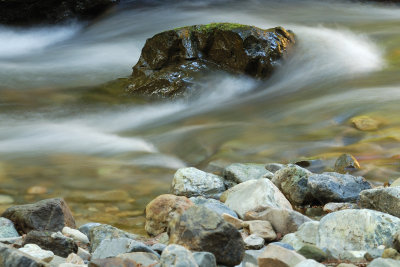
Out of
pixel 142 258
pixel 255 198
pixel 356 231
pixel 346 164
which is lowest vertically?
pixel 346 164

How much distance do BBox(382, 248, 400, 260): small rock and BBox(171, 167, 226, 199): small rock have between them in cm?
253

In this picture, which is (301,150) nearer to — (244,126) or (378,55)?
(244,126)

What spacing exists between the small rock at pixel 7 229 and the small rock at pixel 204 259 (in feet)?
6.43

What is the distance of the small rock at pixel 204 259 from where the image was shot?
110 inches

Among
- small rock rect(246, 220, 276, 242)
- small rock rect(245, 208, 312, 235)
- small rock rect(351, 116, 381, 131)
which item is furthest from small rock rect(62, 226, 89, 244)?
small rock rect(351, 116, 381, 131)

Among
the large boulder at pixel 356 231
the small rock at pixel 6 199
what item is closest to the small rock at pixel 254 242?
the large boulder at pixel 356 231

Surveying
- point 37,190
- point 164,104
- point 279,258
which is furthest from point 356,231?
point 164,104

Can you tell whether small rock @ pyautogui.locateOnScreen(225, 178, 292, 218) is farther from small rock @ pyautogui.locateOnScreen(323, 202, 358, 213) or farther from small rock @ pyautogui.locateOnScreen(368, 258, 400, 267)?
small rock @ pyautogui.locateOnScreen(368, 258, 400, 267)

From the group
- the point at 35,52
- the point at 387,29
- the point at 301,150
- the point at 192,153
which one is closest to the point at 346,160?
the point at 301,150

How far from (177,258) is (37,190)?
3.73m

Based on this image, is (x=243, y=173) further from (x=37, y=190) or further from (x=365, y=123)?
(x=365, y=123)

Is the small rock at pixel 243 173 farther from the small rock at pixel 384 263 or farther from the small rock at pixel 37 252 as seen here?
the small rock at pixel 384 263

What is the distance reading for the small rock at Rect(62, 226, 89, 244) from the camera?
399cm

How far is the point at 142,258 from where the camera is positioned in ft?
9.71
